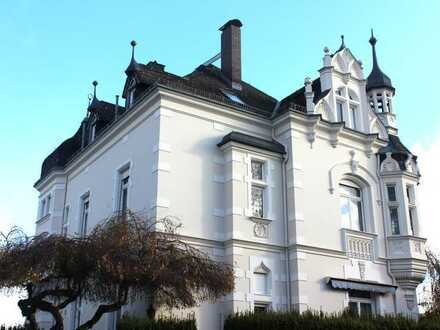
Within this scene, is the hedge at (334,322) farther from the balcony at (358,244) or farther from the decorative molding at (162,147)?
the balcony at (358,244)

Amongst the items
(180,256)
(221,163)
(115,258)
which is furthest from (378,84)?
(115,258)

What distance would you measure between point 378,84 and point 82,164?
553 inches

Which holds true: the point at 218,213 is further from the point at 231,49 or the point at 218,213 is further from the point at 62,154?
the point at 62,154

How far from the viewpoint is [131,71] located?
22.2 m

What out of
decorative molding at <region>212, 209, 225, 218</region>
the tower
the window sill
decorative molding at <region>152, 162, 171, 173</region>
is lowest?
decorative molding at <region>212, 209, 225, 218</region>

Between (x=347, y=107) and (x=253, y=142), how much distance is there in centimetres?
512

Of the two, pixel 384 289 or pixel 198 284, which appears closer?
pixel 198 284

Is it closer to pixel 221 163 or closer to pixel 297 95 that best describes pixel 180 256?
pixel 221 163

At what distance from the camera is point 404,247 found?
21391 mm

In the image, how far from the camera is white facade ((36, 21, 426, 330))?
60.7ft

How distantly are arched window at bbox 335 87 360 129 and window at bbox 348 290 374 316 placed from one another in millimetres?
6509

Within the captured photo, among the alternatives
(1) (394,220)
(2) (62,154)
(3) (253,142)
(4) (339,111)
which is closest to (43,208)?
(2) (62,154)

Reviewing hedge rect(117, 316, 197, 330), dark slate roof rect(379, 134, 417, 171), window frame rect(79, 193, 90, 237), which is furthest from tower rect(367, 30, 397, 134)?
hedge rect(117, 316, 197, 330)

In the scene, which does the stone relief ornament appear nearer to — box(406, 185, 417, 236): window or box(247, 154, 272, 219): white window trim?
box(247, 154, 272, 219): white window trim
